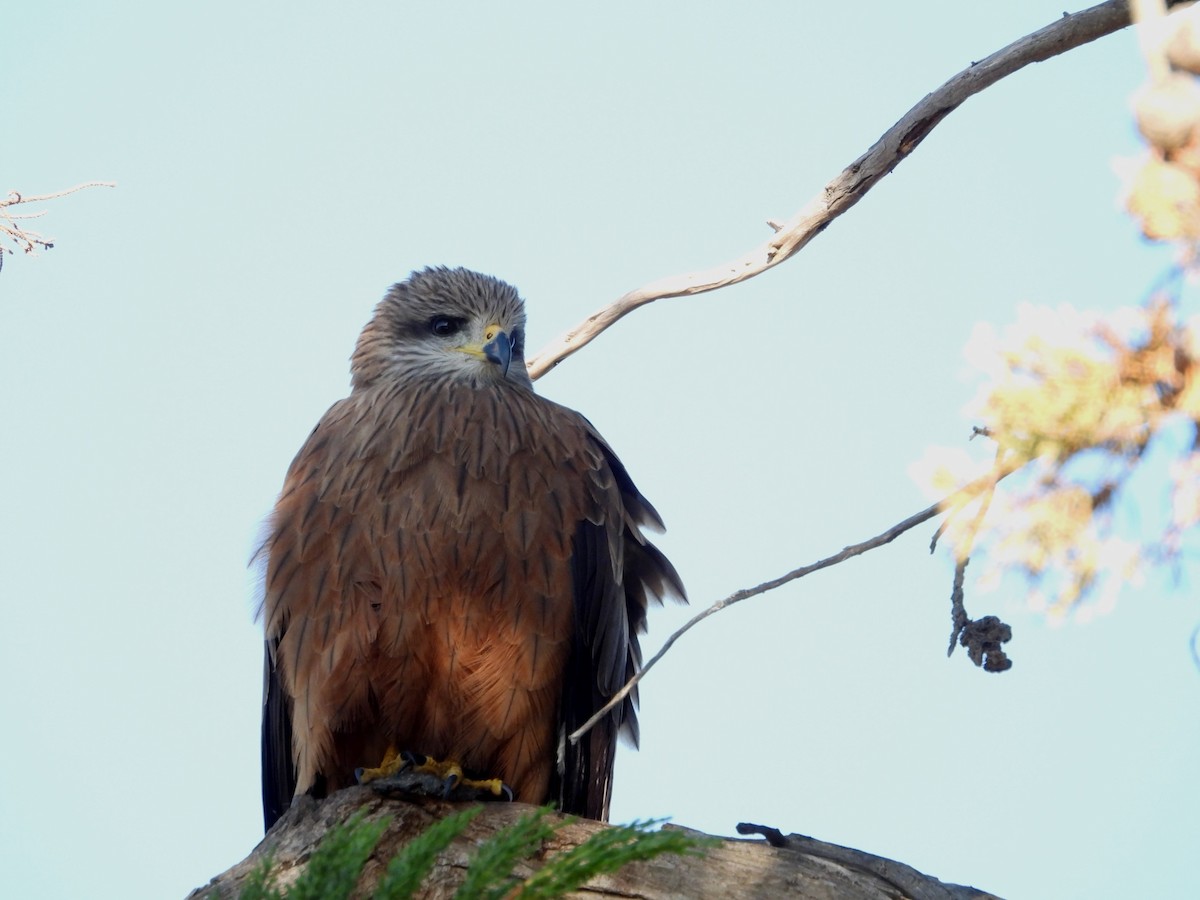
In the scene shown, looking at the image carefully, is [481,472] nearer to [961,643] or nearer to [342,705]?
[342,705]

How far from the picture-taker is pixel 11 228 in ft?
15.3

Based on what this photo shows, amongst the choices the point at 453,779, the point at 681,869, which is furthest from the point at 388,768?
the point at 681,869

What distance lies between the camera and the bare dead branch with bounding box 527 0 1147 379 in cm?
367

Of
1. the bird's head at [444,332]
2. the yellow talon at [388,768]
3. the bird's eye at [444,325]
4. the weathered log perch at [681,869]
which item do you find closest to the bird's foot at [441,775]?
the yellow talon at [388,768]

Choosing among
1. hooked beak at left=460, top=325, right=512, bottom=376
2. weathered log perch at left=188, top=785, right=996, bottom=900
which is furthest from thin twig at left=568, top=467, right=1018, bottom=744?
hooked beak at left=460, top=325, right=512, bottom=376

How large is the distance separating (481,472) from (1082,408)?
1.97 m

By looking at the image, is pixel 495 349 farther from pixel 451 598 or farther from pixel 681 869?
pixel 681 869

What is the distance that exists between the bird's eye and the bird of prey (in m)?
0.63

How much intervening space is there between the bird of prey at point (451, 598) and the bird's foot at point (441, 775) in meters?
0.07

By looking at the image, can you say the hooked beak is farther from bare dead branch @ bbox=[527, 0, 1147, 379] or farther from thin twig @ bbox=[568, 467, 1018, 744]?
thin twig @ bbox=[568, 467, 1018, 744]

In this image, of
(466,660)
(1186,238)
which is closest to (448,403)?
(466,660)

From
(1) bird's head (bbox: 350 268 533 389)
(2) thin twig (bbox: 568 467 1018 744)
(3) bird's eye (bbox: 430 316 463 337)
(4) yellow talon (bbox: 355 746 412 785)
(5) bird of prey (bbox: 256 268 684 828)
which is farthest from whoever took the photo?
(3) bird's eye (bbox: 430 316 463 337)

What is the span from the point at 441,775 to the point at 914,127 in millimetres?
2360

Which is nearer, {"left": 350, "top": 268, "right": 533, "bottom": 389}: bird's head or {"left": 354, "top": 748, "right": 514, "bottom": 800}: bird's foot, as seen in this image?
{"left": 354, "top": 748, "right": 514, "bottom": 800}: bird's foot
